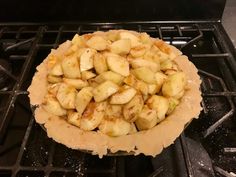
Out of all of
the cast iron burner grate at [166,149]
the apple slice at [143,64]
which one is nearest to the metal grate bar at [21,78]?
the cast iron burner grate at [166,149]

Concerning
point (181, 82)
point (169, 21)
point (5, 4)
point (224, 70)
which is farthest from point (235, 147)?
point (5, 4)

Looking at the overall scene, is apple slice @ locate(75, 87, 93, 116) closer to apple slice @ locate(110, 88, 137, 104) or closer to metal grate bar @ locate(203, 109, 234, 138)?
apple slice @ locate(110, 88, 137, 104)

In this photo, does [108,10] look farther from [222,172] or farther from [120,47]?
[222,172]

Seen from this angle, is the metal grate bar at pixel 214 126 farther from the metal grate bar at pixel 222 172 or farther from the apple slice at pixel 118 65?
the apple slice at pixel 118 65

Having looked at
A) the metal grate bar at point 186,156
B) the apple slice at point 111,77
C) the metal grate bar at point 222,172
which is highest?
the apple slice at point 111,77

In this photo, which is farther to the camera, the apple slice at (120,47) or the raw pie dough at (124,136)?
the apple slice at (120,47)

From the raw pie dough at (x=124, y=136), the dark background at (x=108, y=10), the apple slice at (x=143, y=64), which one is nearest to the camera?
the raw pie dough at (x=124, y=136)

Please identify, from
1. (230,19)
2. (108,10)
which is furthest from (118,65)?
(230,19)
